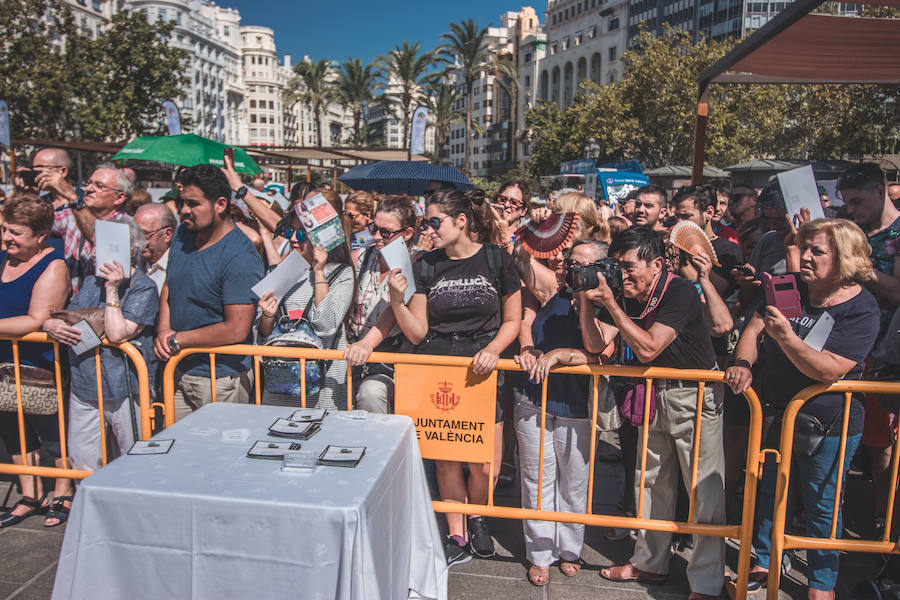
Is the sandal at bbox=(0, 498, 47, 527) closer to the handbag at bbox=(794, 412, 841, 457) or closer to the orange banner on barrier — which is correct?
the orange banner on barrier

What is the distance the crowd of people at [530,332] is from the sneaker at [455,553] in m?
0.02

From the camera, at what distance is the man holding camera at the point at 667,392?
312 cm

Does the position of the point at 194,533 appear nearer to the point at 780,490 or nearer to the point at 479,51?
the point at 780,490

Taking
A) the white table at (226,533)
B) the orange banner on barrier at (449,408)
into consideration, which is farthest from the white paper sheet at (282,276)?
the white table at (226,533)

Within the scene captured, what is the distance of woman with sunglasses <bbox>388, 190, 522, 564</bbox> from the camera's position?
11.3 feet

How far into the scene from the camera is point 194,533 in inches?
84.5

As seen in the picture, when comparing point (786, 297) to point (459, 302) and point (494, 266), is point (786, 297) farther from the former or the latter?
point (459, 302)

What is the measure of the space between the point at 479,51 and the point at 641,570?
184 feet

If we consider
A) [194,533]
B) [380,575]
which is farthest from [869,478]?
[194,533]

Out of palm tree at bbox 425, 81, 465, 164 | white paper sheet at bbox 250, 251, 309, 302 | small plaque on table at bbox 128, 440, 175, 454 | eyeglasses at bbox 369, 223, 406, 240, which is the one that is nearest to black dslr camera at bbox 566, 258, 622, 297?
eyeglasses at bbox 369, 223, 406, 240

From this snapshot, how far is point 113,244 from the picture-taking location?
11.1 feet

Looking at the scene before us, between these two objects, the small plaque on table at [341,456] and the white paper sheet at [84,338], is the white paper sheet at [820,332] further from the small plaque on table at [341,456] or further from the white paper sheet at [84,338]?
the white paper sheet at [84,338]

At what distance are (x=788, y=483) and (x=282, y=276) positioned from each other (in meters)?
2.72

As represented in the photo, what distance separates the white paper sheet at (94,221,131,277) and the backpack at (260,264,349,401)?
2.87ft
